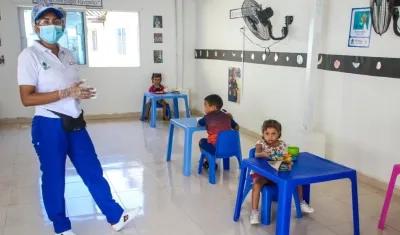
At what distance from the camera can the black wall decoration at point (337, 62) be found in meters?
3.17

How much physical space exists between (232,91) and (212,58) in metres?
0.90

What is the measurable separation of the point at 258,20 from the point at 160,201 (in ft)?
8.95

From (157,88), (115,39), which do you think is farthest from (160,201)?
(115,39)

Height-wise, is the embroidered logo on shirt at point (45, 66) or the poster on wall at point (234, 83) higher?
the embroidered logo on shirt at point (45, 66)

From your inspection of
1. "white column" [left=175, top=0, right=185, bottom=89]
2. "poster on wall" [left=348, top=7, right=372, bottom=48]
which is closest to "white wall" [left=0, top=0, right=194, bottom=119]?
"white column" [left=175, top=0, right=185, bottom=89]

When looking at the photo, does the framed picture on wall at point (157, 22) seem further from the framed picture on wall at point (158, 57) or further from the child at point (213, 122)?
the child at point (213, 122)

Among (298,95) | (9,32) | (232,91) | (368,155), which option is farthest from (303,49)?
(9,32)

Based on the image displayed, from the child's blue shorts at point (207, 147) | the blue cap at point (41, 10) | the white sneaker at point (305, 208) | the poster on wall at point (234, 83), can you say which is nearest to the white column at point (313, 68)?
the child's blue shorts at point (207, 147)

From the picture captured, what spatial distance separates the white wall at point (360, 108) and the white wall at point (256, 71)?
1.35 feet

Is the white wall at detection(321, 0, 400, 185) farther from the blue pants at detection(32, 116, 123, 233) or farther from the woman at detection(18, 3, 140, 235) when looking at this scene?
the woman at detection(18, 3, 140, 235)

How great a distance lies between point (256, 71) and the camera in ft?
16.6

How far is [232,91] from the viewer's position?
572cm

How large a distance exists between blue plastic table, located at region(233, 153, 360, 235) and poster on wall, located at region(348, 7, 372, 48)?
143cm

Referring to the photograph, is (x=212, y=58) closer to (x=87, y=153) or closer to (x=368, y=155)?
(x=368, y=155)
